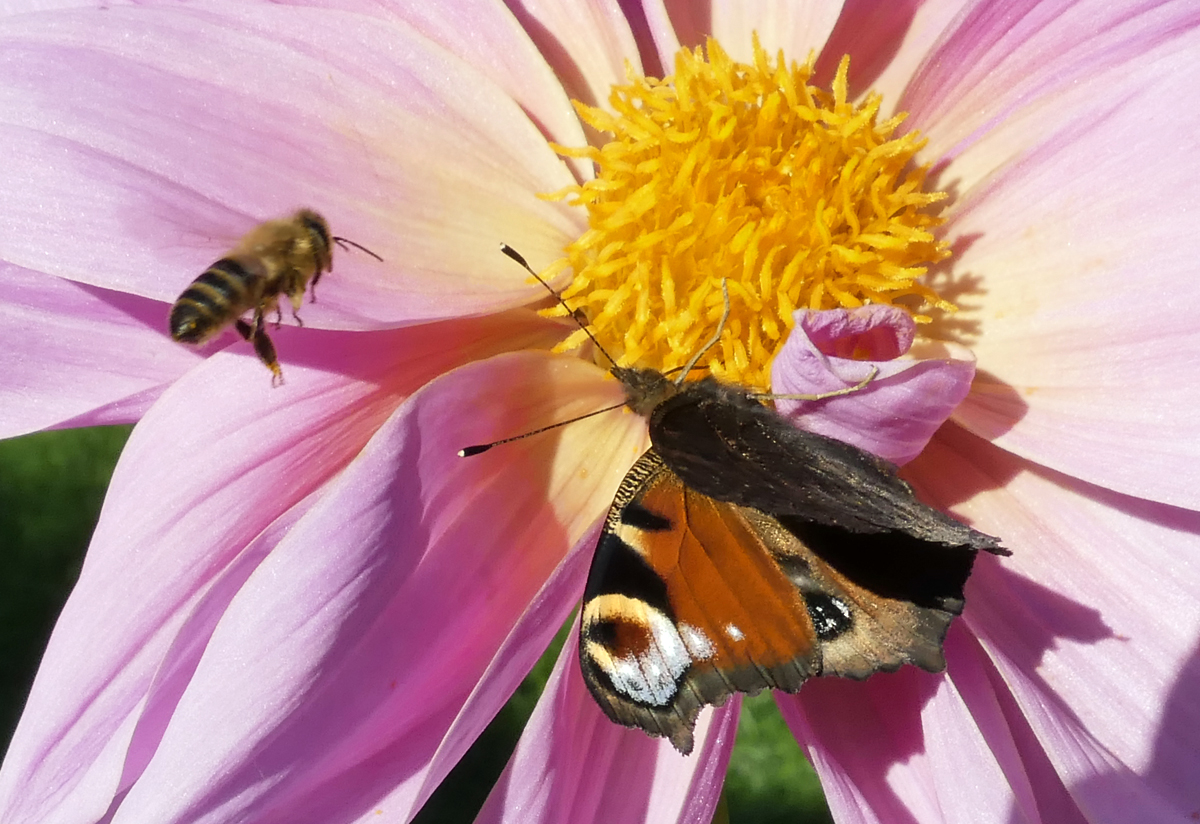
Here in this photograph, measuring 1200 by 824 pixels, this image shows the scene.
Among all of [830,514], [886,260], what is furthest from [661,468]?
[886,260]

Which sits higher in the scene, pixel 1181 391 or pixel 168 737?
pixel 1181 391

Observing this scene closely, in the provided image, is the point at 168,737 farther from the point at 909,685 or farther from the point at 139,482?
the point at 909,685

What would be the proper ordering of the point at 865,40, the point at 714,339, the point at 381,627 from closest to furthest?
the point at 381,627 → the point at 714,339 → the point at 865,40

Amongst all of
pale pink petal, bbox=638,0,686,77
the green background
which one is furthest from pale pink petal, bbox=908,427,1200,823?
the green background

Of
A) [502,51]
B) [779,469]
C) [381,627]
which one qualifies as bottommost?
[381,627]

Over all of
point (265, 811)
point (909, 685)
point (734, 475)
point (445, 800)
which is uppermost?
point (734, 475)

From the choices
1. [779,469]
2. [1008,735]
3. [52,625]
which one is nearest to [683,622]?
[779,469]

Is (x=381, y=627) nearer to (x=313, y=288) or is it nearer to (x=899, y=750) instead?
(x=313, y=288)
